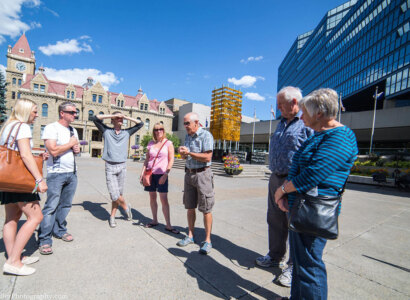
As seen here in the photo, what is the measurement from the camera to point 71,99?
132ft

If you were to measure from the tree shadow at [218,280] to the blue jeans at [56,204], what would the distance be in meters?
1.78

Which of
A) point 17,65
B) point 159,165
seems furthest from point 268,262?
point 17,65

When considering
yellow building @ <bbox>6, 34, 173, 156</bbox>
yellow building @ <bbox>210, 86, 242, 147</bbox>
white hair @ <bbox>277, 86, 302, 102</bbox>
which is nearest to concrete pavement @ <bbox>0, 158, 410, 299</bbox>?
white hair @ <bbox>277, 86, 302, 102</bbox>

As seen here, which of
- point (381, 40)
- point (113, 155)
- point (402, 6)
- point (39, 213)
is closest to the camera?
point (39, 213)

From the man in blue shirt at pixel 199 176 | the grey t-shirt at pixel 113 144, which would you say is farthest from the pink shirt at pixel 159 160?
the man in blue shirt at pixel 199 176

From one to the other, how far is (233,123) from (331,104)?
864 inches

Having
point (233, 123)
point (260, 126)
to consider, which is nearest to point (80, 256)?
point (233, 123)

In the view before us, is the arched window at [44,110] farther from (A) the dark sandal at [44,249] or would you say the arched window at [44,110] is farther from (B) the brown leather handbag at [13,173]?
(B) the brown leather handbag at [13,173]

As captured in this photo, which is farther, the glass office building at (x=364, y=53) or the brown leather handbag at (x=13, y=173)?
the glass office building at (x=364, y=53)

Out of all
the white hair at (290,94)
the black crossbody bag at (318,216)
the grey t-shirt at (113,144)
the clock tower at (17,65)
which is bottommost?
the black crossbody bag at (318,216)

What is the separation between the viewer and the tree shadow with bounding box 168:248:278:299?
82.0 inches

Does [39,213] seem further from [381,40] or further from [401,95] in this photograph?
[381,40]

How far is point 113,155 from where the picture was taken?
3768 mm

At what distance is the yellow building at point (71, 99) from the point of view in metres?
37.6
